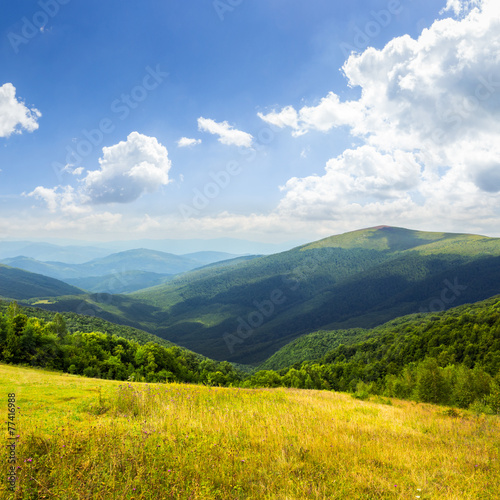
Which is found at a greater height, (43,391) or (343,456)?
(343,456)

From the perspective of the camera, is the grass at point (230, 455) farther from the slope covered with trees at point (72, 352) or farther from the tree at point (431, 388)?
the tree at point (431, 388)

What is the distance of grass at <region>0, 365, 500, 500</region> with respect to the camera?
197 inches

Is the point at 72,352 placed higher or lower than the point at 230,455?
lower

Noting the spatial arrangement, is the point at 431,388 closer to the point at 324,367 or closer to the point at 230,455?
the point at 230,455

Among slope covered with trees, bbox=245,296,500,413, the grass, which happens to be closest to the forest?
slope covered with trees, bbox=245,296,500,413

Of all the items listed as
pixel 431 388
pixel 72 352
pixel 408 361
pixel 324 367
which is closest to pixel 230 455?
pixel 431 388

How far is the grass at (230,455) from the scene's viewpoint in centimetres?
500

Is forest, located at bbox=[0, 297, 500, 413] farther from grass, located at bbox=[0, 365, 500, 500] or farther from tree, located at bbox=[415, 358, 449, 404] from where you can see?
grass, located at bbox=[0, 365, 500, 500]

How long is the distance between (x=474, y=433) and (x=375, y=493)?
732 centimetres

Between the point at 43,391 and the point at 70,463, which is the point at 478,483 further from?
the point at 43,391

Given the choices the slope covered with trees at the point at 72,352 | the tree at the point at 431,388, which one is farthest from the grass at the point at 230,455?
the tree at the point at 431,388

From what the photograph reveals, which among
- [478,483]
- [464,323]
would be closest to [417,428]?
[478,483]

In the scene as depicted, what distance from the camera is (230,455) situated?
622cm

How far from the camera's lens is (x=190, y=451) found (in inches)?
245
